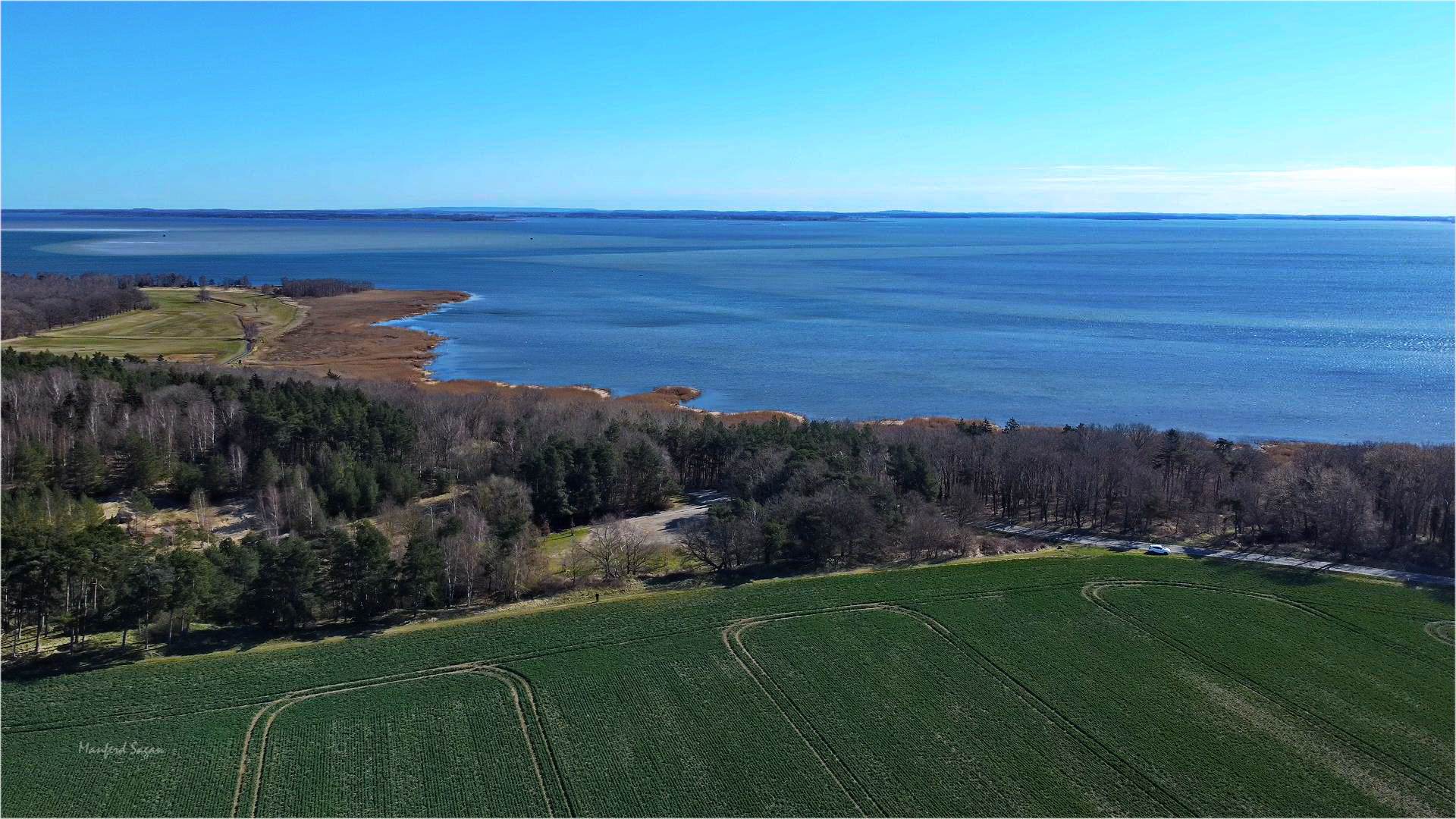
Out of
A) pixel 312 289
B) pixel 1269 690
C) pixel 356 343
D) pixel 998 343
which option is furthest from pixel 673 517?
pixel 312 289

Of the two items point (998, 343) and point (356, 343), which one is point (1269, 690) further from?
point (356, 343)

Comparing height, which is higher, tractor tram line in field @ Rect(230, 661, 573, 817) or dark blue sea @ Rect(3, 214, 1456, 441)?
dark blue sea @ Rect(3, 214, 1456, 441)

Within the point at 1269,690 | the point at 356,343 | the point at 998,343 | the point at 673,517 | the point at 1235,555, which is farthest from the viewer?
the point at 998,343

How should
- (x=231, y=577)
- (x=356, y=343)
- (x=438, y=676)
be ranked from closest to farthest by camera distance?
(x=438, y=676), (x=231, y=577), (x=356, y=343)

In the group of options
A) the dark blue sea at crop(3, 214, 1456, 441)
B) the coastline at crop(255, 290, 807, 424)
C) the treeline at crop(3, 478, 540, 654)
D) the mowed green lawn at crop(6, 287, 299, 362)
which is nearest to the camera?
the treeline at crop(3, 478, 540, 654)

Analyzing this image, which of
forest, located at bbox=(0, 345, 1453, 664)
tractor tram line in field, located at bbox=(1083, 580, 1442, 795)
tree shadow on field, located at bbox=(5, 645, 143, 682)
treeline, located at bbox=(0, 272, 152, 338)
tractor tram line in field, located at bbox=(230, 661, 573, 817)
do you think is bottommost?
tree shadow on field, located at bbox=(5, 645, 143, 682)

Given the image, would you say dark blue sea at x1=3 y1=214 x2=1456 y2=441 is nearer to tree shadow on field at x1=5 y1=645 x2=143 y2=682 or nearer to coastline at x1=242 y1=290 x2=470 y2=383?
coastline at x1=242 y1=290 x2=470 y2=383

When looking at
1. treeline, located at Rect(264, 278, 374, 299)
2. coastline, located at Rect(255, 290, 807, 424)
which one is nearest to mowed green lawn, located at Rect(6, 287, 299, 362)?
coastline, located at Rect(255, 290, 807, 424)
